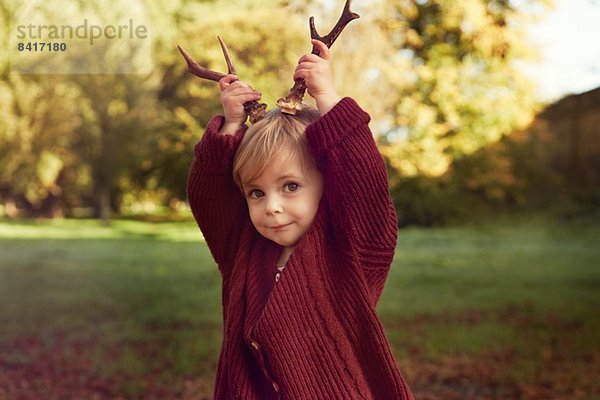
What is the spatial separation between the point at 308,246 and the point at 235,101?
394 millimetres

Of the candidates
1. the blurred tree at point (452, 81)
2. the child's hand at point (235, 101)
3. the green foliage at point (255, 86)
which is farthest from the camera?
the green foliage at point (255, 86)

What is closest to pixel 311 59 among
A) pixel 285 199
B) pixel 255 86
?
pixel 285 199

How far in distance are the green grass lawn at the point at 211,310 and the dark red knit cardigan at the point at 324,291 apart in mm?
2883

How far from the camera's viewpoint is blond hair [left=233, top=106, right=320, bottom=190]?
5.11 feet

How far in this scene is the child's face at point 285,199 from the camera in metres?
1.57

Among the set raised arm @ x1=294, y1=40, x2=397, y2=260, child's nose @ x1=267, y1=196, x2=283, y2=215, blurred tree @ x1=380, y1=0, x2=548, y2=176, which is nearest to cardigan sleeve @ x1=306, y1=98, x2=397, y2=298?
raised arm @ x1=294, y1=40, x2=397, y2=260

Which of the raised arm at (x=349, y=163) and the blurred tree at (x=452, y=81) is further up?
the blurred tree at (x=452, y=81)

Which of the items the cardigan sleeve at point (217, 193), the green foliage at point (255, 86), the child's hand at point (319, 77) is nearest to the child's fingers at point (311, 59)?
the child's hand at point (319, 77)

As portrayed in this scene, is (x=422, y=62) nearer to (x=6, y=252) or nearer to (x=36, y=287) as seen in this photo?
(x=36, y=287)

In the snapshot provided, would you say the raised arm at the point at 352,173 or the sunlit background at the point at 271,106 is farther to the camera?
the sunlit background at the point at 271,106

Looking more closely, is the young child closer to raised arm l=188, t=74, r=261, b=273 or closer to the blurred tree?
raised arm l=188, t=74, r=261, b=273

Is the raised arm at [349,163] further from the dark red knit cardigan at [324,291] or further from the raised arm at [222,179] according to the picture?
the raised arm at [222,179]

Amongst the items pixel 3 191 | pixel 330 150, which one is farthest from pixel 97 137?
A: pixel 330 150

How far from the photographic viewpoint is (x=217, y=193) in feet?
5.57
